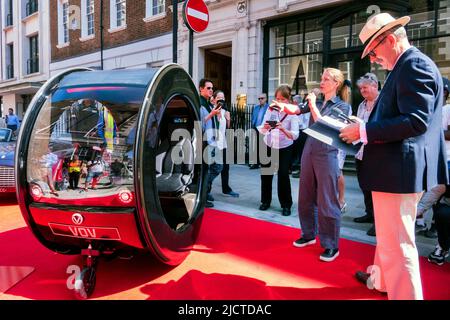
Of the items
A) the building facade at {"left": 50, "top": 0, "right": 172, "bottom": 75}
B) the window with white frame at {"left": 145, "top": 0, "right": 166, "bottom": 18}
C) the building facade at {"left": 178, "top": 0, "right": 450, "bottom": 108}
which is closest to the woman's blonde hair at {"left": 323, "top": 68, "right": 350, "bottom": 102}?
the building facade at {"left": 178, "top": 0, "right": 450, "bottom": 108}

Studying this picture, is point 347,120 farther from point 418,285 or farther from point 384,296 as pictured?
point 384,296

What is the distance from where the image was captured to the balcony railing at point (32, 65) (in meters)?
22.1

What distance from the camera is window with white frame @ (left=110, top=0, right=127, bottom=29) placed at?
14844 millimetres

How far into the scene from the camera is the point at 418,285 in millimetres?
2164

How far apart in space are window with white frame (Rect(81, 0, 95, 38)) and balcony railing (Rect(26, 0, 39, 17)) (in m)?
6.76

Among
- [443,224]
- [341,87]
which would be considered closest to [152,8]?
[341,87]

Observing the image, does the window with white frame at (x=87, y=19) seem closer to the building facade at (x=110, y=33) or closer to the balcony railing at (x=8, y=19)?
the building facade at (x=110, y=33)

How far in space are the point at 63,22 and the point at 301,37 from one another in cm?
1431

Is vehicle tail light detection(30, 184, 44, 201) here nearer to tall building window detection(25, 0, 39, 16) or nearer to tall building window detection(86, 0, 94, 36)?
tall building window detection(86, 0, 94, 36)

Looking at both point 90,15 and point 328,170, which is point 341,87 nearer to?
point 328,170

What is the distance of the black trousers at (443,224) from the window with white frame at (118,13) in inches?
575
